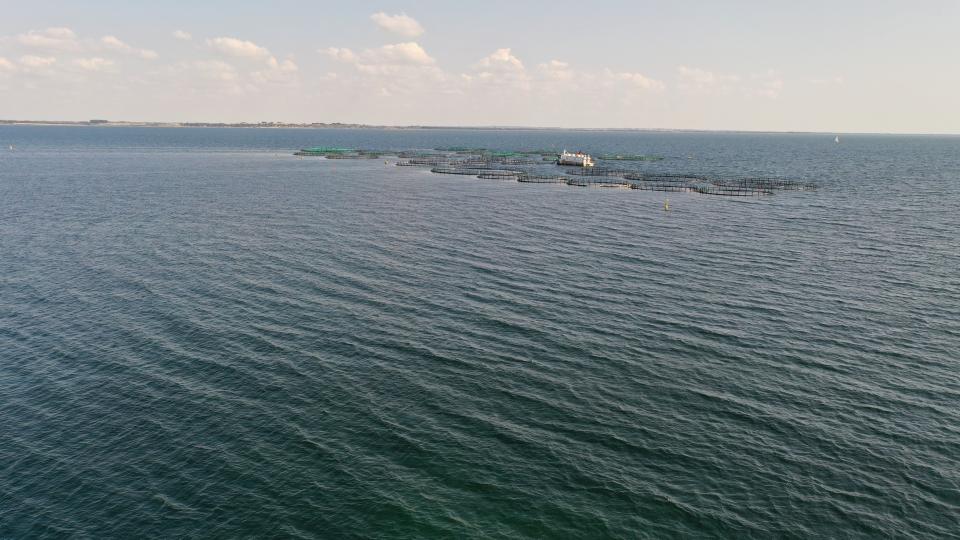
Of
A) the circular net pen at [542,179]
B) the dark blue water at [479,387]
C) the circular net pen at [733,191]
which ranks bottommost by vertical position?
the dark blue water at [479,387]

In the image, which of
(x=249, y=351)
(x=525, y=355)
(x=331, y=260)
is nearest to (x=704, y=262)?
(x=525, y=355)

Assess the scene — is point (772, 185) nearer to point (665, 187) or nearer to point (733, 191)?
point (733, 191)

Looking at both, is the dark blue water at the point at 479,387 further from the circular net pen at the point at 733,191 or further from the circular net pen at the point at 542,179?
the circular net pen at the point at 542,179

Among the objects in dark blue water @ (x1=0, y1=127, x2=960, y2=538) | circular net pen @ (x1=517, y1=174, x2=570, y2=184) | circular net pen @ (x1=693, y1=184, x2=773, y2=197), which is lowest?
dark blue water @ (x1=0, y1=127, x2=960, y2=538)

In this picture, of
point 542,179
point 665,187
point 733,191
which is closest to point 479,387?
point 665,187

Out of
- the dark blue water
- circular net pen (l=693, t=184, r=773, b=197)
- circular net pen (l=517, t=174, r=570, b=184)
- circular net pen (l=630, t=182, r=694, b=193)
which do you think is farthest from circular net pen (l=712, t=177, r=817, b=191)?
the dark blue water

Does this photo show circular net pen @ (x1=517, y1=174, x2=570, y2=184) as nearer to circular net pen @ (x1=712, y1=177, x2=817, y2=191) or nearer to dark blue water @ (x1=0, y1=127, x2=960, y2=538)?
circular net pen @ (x1=712, y1=177, x2=817, y2=191)

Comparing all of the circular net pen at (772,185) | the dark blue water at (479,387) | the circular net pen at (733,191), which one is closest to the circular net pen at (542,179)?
the circular net pen at (733,191)

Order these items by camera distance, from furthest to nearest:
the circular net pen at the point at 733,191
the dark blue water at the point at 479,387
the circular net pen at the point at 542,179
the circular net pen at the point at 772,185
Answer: the circular net pen at the point at 542,179
the circular net pen at the point at 772,185
the circular net pen at the point at 733,191
the dark blue water at the point at 479,387
